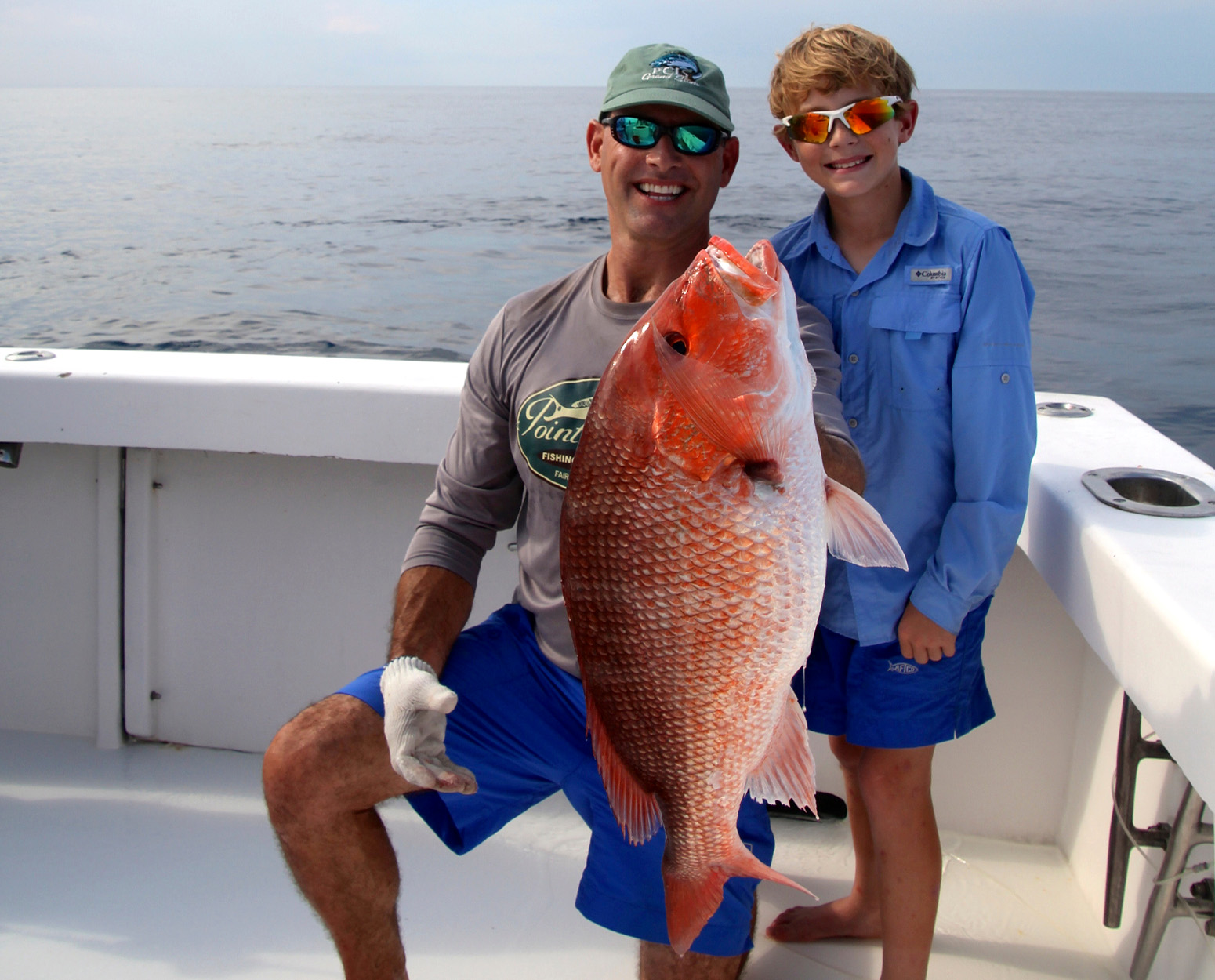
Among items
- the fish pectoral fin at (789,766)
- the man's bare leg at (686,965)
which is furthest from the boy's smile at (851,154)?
the man's bare leg at (686,965)

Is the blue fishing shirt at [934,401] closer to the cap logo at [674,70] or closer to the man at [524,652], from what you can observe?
the man at [524,652]

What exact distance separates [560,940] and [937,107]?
55.7 meters

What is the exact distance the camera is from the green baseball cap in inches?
76.0

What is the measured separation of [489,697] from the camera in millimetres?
1974

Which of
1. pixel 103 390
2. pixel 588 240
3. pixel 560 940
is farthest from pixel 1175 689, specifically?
pixel 588 240

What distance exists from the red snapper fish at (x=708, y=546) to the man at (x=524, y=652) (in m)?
0.48

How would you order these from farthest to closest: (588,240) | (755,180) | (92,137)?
(92,137) → (755,180) → (588,240)

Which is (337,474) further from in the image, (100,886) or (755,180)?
(755,180)

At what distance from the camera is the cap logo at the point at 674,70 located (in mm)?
1940

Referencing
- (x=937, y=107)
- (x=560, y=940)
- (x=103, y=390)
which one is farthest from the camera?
(x=937, y=107)

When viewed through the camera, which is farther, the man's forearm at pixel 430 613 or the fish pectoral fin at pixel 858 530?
the man's forearm at pixel 430 613

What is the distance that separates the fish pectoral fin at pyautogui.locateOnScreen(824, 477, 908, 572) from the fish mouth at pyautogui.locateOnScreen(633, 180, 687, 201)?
90 cm

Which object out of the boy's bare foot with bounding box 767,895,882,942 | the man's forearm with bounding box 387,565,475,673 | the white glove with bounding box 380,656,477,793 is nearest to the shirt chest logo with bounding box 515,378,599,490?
the man's forearm with bounding box 387,565,475,673

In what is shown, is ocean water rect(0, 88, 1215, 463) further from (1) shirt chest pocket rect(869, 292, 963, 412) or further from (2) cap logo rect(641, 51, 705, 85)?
(2) cap logo rect(641, 51, 705, 85)
